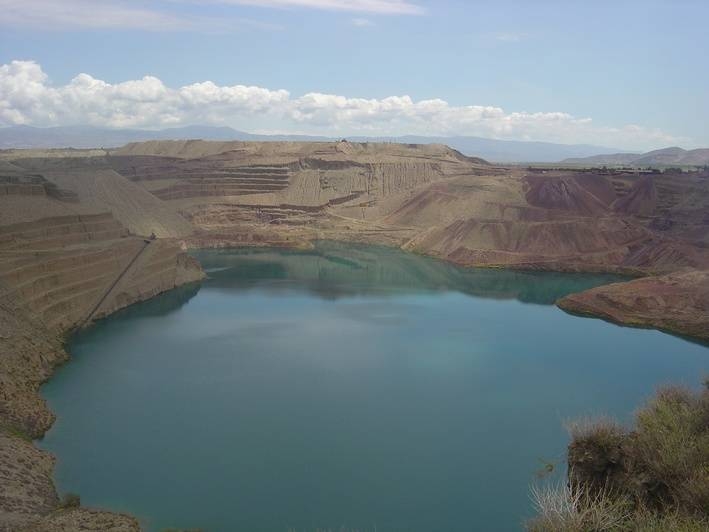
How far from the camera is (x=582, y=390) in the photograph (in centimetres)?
3052

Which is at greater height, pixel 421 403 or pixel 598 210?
pixel 598 210

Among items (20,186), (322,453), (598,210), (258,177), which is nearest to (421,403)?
(322,453)

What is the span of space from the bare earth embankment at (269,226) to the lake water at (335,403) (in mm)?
1914

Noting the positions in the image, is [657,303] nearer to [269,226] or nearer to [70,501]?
[70,501]

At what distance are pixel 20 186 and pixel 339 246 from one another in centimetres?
→ 3829

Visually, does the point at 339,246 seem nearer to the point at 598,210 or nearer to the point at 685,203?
the point at 598,210

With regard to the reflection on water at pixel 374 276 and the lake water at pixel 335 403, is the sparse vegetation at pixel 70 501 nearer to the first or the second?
the lake water at pixel 335 403

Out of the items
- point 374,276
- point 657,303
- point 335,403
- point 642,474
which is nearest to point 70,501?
point 335,403

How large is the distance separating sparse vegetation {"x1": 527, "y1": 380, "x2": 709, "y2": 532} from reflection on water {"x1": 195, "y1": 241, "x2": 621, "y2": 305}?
114ft

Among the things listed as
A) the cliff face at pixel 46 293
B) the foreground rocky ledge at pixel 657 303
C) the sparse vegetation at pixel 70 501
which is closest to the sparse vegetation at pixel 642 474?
the cliff face at pixel 46 293

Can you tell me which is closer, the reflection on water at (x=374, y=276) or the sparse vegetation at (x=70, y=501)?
the sparse vegetation at (x=70, y=501)

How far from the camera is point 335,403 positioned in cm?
2797

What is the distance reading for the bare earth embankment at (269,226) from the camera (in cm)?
3147

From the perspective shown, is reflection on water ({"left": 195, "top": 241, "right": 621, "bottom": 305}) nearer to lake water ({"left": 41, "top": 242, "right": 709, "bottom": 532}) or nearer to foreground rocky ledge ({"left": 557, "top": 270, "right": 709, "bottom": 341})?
lake water ({"left": 41, "top": 242, "right": 709, "bottom": 532})
